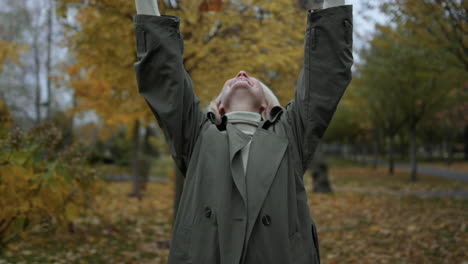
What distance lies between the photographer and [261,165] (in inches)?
59.6

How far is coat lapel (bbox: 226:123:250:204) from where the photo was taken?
1.46 metres

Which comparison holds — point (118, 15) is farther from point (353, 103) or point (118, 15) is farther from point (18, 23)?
point (353, 103)

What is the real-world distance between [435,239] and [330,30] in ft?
16.7

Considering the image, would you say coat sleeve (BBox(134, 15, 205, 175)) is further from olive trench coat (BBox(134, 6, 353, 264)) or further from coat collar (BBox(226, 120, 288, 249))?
coat collar (BBox(226, 120, 288, 249))

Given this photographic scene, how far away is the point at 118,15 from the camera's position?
3.97 metres

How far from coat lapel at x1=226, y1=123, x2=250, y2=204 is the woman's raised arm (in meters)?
0.23

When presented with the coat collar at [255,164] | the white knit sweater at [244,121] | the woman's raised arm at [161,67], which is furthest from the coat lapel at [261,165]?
the woman's raised arm at [161,67]

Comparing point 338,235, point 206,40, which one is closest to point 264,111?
point 206,40

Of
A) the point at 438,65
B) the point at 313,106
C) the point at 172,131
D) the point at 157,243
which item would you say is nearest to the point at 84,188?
the point at 157,243

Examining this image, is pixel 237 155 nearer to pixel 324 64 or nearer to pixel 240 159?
pixel 240 159

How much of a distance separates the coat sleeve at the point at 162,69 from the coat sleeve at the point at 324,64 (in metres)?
0.54

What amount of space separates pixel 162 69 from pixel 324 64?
683mm

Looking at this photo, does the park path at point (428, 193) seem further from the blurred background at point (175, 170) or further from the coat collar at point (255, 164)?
the coat collar at point (255, 164)

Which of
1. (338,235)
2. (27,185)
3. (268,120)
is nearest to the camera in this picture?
(268,120)
